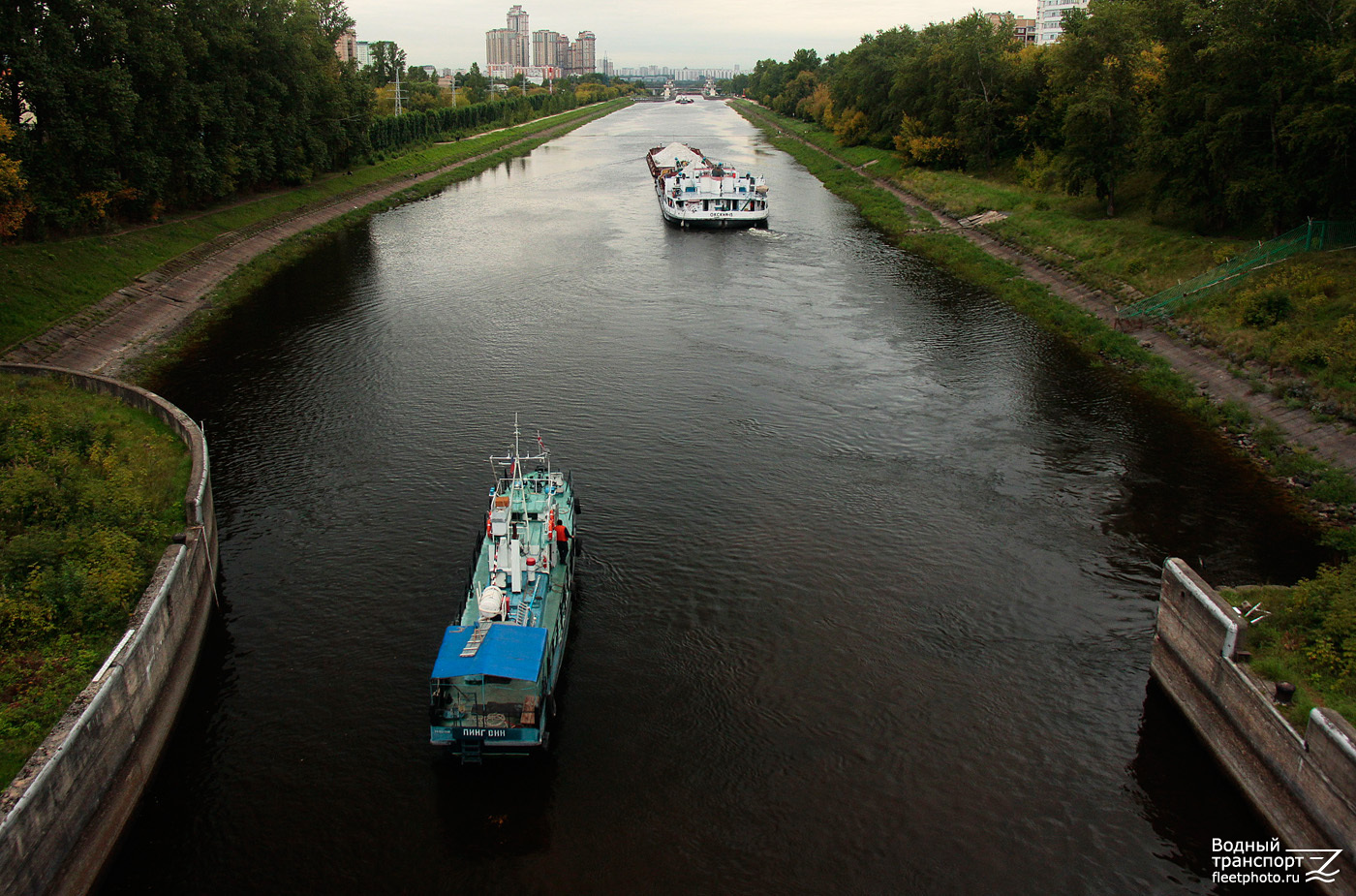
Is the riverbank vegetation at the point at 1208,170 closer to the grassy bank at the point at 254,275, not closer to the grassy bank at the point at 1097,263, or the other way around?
the grassy bank at the point at 1097,263

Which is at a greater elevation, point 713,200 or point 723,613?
point 713,200

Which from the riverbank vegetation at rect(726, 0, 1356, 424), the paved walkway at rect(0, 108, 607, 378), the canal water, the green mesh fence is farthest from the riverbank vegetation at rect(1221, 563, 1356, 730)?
the paved walkway at rect(0, 108, 607, 378)

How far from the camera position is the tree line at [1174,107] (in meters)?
47.2

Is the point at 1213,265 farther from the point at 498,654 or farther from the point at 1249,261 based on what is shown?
the point at 498,654

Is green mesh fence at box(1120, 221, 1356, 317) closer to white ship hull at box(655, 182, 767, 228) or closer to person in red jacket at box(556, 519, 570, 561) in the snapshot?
person in red jacket at box(556, 519, 570, 561)

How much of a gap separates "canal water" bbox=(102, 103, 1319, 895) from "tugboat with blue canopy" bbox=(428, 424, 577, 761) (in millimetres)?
1137

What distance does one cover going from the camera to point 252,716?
78.2 ft

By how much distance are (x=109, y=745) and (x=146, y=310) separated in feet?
137

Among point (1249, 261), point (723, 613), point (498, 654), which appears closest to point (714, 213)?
point (1249, 261)

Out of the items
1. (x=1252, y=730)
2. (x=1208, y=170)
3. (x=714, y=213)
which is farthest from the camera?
(x=714, y=213)

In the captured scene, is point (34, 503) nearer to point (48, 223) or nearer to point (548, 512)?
point (548, 512)

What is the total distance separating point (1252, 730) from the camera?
20.7 m

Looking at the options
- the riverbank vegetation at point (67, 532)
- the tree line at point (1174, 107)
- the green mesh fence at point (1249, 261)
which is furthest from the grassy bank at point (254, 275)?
the tree line at point (1174, 107)

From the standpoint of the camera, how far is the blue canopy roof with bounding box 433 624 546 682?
2185cm
